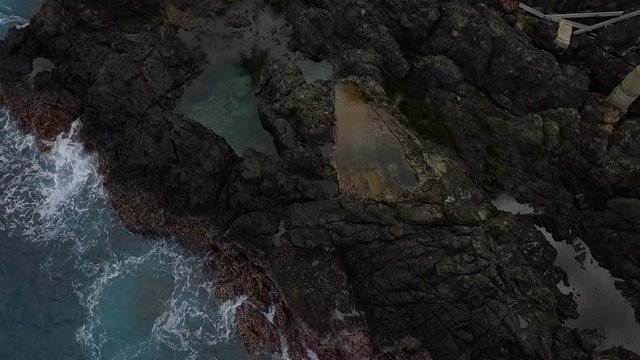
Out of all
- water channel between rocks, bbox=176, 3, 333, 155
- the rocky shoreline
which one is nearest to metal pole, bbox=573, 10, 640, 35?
the rocky shoreline

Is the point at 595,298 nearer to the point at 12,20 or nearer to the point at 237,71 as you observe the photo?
the point at 237,71

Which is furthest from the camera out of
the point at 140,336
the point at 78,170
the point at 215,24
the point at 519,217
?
the point at 215,24

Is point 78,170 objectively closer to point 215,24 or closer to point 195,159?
point 195,159

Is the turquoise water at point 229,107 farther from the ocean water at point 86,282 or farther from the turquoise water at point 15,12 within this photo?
the turquoise water at point 15,12

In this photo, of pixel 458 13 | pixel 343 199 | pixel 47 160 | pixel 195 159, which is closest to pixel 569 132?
pixel 458 13

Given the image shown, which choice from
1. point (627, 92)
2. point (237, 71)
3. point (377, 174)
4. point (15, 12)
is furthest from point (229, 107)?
point (627, 92)
